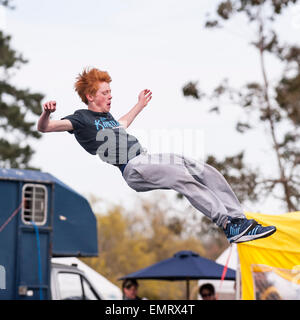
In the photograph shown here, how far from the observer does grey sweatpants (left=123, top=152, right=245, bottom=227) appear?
5.31 metres

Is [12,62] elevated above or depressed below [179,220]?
above

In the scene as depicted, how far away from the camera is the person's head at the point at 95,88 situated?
18.2 feet

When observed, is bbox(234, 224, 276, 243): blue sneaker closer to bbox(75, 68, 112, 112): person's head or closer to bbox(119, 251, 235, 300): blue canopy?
bbox(75, 68, 112, 112): person's head

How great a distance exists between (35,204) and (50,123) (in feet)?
15.8

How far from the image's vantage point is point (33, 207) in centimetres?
990

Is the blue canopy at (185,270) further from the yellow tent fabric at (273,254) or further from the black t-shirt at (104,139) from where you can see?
the black t-shirt at (104,139)

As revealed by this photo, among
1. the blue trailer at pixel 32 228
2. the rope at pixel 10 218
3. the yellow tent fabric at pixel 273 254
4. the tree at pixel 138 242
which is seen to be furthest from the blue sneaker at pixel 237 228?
the tree at pixel 138 242

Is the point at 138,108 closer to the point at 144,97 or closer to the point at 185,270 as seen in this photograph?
the point at 144,97

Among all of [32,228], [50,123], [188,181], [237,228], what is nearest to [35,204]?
[32,228]
